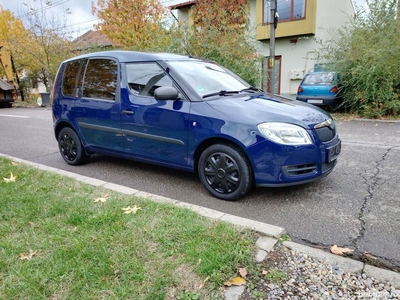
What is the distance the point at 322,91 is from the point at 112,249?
10146mm

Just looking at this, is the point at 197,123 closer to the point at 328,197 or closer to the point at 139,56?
the point at 139,56

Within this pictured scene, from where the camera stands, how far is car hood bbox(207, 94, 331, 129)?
3.28 m

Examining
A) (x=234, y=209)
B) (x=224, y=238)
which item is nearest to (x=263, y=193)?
(x=234, y=209)

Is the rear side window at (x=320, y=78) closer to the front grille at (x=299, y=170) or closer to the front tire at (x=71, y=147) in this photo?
the front grille at (x=299, y=170)

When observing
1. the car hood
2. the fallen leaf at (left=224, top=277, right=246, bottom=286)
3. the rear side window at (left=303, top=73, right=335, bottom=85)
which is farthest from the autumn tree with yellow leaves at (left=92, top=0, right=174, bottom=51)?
the fallen leaf at (left=224, top=277, right=246, bottom=286)

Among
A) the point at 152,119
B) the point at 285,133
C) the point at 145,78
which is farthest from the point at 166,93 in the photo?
the point at 285,133

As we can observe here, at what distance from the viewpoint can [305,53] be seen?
57.6ft

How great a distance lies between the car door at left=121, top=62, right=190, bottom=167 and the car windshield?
0.21 metres

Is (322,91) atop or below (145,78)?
below

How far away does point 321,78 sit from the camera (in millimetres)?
11117

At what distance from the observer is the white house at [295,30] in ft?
54.9

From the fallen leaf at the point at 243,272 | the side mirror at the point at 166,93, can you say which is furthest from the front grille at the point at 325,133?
the fallen leaf at the point at 243,272

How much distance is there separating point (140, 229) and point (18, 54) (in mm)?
22554

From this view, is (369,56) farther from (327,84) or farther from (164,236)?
(164,236)
